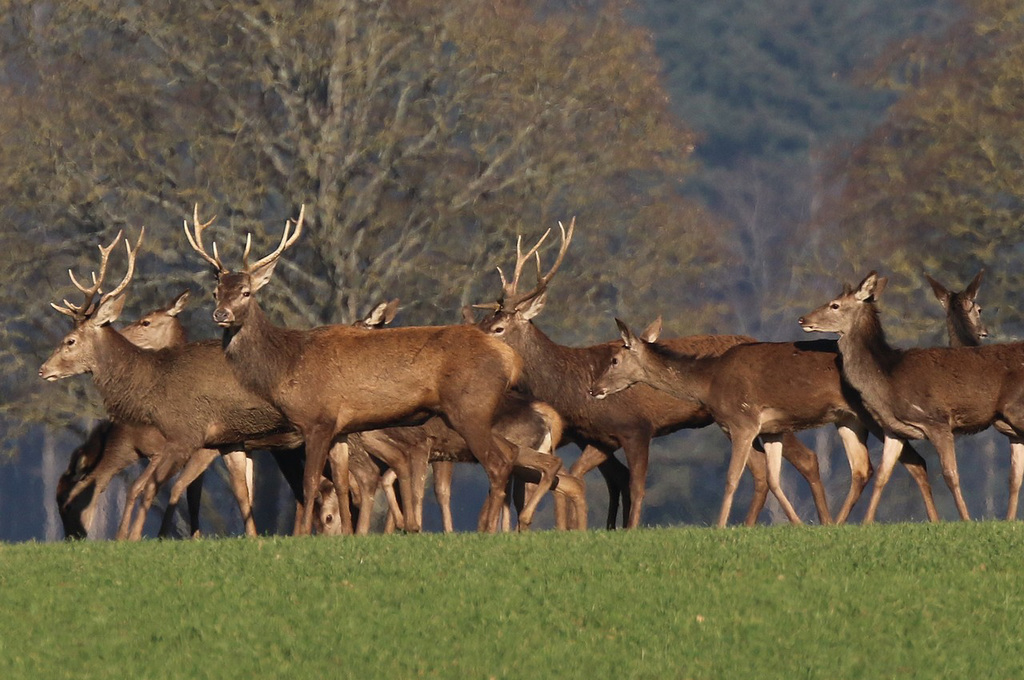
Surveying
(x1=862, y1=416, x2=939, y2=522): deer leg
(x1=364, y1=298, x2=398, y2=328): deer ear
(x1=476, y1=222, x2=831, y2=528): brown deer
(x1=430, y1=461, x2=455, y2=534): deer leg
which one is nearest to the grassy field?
(x1=862, y1=416, x2=939, y2=522): deer leg

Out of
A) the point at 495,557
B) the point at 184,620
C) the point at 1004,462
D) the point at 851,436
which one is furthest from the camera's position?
the point at 1004,462

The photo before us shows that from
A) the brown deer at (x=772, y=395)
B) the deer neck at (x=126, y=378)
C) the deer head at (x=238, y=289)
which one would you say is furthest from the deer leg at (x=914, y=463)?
the deer neck at (x=126, y=378)

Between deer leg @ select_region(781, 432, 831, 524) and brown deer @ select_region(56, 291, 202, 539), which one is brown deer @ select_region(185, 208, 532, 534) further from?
deer leg @ select_region(781, 432, 831, 524)

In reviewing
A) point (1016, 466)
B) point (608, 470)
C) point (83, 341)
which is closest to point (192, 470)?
point (83, 341)

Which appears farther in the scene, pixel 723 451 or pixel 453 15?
pixel 723 451

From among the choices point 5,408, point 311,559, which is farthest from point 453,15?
point 311,559

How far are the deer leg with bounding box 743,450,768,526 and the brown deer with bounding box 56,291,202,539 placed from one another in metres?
4.76

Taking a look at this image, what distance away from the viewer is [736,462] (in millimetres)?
17203

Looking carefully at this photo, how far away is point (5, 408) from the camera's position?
2856 cm

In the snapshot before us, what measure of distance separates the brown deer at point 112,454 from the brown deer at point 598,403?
9.76ft

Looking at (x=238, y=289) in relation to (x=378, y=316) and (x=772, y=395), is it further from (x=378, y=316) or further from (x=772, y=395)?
(x=772, y=395)

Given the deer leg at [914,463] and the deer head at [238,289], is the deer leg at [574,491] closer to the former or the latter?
the deer leg at [914,463]

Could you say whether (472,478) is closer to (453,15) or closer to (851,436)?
(453,15)

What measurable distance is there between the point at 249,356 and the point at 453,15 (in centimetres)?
1289
